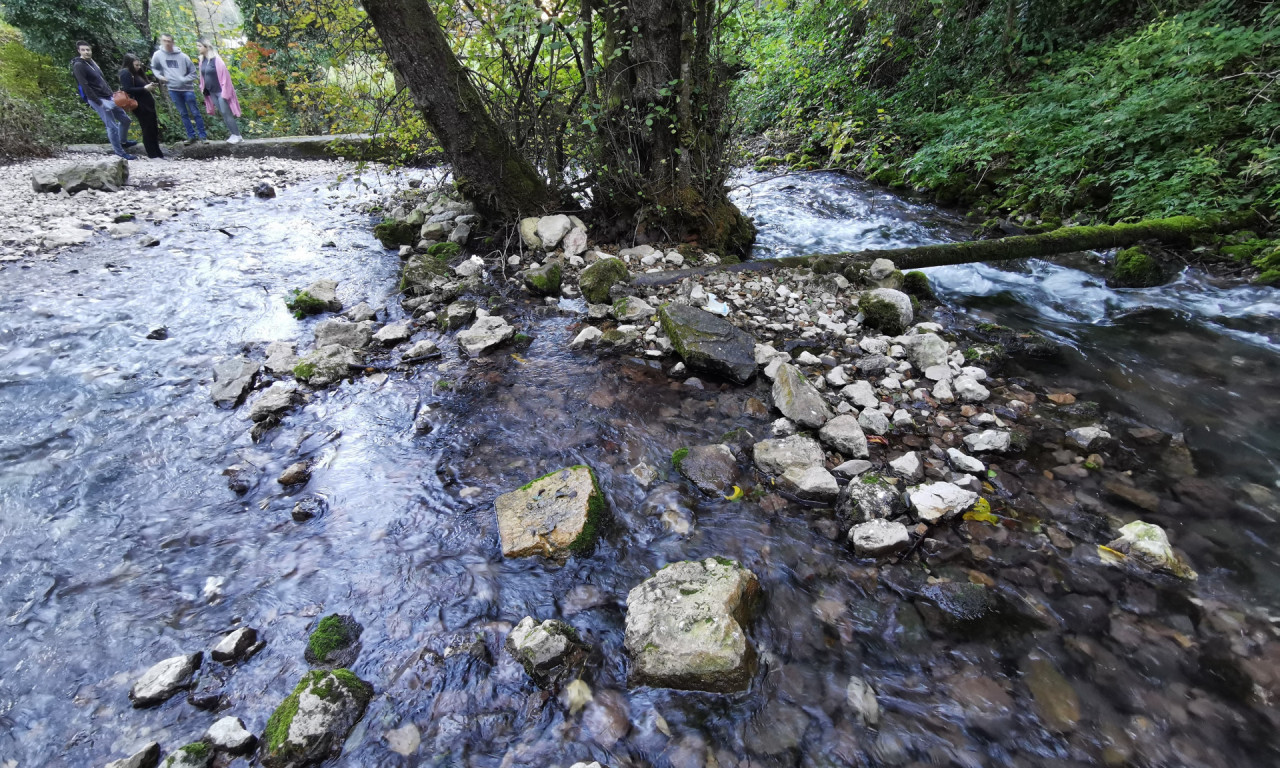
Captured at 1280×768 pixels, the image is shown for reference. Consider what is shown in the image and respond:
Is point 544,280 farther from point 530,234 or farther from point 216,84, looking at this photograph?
point 216,84

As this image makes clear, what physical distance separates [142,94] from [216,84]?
1.84 meters

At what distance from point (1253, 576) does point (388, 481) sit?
427 centimetres

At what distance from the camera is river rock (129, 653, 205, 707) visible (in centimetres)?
190

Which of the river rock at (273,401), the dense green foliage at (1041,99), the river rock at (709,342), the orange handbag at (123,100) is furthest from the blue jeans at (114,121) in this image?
the river rock at (709,342)

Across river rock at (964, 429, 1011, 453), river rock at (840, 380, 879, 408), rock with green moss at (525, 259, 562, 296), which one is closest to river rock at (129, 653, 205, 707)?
river rock at (840, 380, 879, 408)

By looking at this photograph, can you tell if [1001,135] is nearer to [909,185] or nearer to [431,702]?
[909,185]

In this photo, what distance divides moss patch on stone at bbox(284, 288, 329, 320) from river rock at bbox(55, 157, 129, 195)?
7840mm

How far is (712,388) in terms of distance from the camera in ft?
12.1

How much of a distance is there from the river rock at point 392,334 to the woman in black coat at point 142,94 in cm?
1243

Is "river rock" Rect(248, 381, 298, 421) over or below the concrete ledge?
below

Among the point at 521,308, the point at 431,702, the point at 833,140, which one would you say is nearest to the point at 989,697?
the point at 431,702

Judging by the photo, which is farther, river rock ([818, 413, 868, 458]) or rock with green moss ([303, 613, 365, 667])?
river rock ([818, 413, 868, 458])

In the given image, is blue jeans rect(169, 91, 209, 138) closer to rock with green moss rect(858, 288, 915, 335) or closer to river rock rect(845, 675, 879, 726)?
rock with green moss rect(858, 288, 915, 335)

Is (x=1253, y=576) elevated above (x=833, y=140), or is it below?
below
